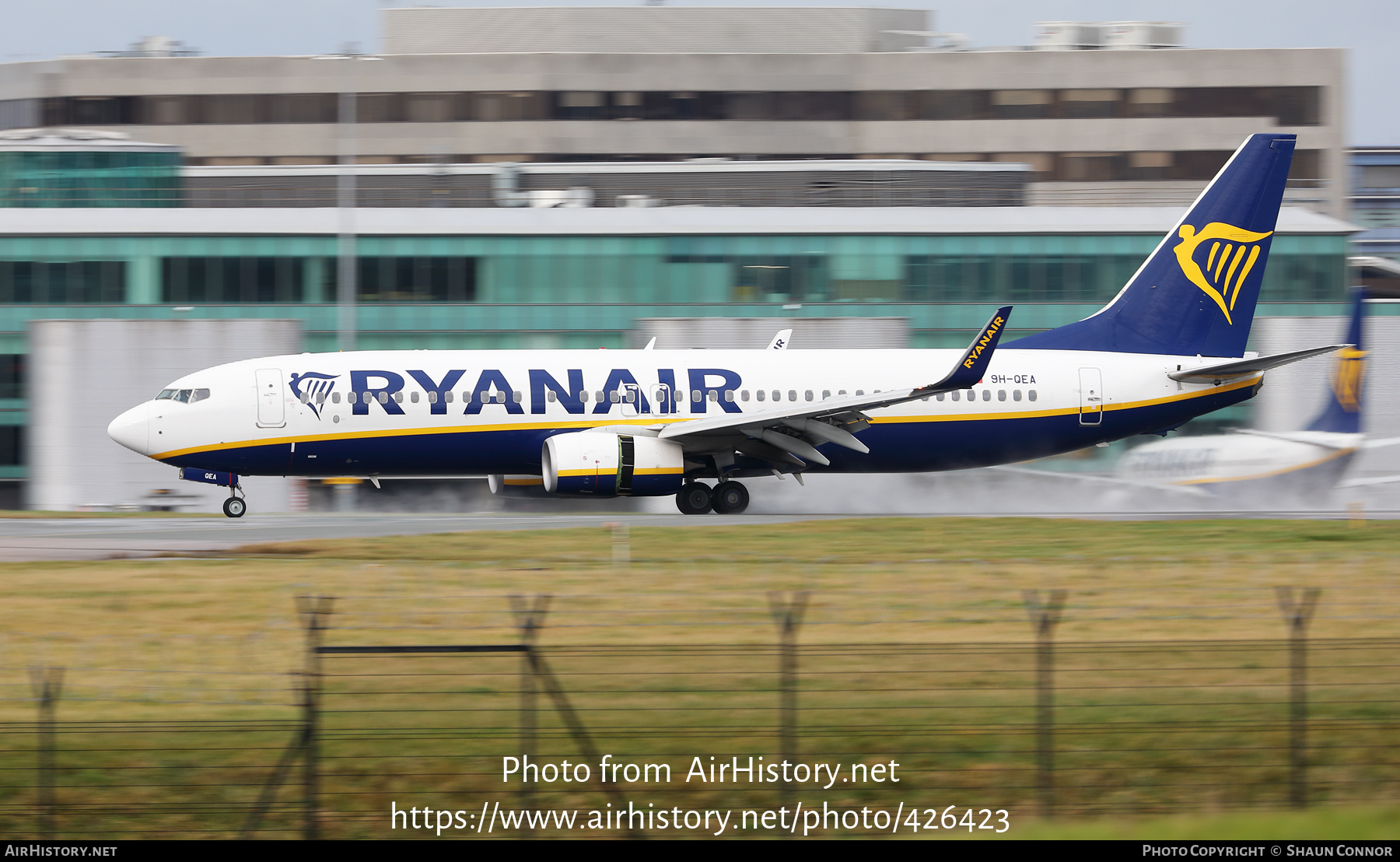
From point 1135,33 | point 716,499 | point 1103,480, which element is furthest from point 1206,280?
point 1135,33

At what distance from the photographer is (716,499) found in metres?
32.2

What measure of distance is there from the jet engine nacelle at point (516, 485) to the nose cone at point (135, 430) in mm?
7377

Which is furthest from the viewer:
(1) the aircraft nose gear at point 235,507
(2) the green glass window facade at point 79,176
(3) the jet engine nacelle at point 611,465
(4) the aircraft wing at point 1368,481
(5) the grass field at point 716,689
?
(2) the green glass window facade at point 79,176

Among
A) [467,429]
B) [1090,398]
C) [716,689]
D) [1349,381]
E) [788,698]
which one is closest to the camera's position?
[788,698]

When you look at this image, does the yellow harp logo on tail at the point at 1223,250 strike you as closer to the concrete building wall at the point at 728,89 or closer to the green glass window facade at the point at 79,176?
Result: the green glass window facade at the point at 79,176

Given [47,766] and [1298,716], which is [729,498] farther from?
[47,766]

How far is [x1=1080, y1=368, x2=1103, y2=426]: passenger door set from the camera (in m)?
33.4

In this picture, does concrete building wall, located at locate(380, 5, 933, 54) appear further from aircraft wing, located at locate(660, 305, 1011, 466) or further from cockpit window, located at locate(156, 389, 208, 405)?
aircraft wing, located at locate(660, 305, 1011, 466)

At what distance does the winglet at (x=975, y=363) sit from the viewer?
2911cm

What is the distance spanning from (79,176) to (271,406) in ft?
129

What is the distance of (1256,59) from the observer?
8694 centimetres

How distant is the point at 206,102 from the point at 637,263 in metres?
52.9

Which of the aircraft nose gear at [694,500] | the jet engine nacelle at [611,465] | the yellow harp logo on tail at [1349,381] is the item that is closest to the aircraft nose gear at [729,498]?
the aircraft nose gear at [694,500]

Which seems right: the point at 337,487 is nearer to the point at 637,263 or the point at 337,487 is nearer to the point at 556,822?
the point at 637,263
